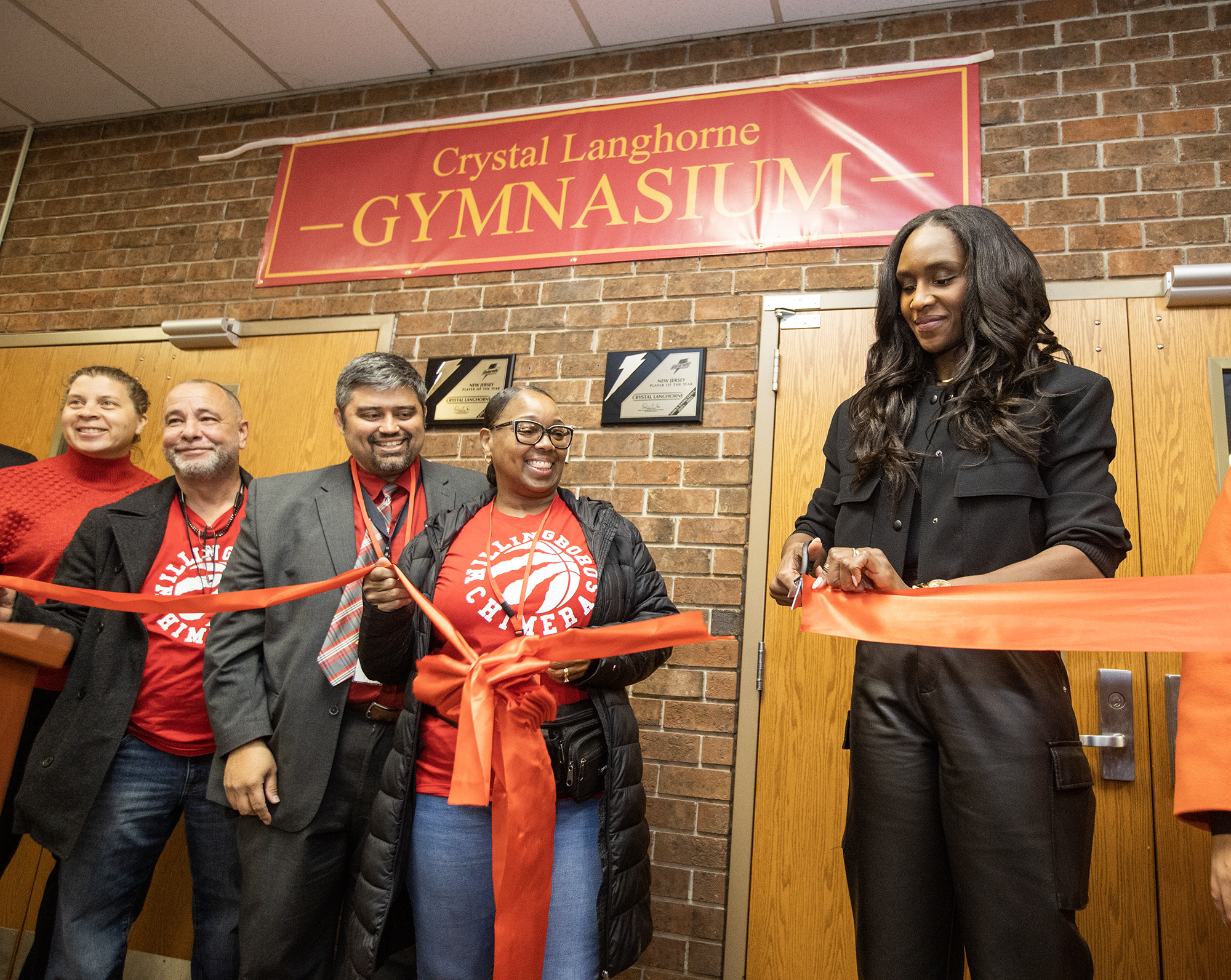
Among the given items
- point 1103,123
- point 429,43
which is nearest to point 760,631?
point 1103,123

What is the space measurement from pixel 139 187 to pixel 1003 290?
407 cm

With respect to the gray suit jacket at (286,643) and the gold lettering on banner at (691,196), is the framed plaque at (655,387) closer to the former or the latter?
the gold lettering on banner at (691,196)

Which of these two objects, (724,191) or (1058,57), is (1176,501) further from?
(724,191)

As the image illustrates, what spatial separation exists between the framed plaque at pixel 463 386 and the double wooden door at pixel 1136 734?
113 cm

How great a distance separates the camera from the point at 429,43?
11.5ft

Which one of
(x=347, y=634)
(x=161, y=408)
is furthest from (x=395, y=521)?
(x=161, y=408)

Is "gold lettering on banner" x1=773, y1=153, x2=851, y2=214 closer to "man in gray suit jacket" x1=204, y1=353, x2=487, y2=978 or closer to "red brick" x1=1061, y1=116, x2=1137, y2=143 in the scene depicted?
"red brick" x1=1061, y1=116, x2=1137, y2=143

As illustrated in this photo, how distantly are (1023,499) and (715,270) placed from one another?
1845 mm

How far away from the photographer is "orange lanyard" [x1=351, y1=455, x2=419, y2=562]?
212 cm

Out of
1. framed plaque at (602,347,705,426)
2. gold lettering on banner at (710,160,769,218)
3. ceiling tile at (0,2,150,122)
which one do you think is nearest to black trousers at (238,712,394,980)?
framed plaque at (602,347,705,426)

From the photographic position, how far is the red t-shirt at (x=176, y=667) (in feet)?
7.27

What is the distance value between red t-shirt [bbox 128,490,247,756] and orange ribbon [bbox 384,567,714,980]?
0.83 m

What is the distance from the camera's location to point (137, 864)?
2.22m

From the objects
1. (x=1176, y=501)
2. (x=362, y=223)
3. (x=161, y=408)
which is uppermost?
(x=362, y=223)
